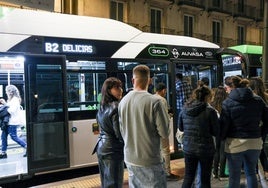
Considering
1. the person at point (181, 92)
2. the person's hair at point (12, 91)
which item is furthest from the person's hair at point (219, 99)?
the person's hair at point (12, 91)

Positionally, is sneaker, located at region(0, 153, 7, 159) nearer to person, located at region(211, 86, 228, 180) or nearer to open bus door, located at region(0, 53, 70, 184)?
open bus door, located at region(0, 53, 70, 184)

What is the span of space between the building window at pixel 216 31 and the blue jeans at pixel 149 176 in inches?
1070

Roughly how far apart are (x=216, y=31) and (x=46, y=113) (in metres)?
26.1

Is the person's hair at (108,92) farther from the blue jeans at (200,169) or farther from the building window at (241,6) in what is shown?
the building window at (241,6)

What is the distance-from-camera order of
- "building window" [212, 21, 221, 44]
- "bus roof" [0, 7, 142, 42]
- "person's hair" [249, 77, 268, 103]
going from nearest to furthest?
"person's hair" [249, 77, 268, 103] → "bus roof" [0, 7, 142, 42] → "building window" [212, 21, 221, 44]

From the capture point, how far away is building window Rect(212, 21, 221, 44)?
A: 2917 cm

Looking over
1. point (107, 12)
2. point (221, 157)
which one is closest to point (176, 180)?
point (221, 157)

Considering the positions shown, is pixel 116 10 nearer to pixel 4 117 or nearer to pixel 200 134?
pixel 4 117

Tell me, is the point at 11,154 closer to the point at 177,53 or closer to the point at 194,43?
the point at 177,53

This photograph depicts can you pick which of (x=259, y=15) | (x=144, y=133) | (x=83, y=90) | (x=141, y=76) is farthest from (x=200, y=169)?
(x=259, y=15)

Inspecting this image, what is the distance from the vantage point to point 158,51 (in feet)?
24.7

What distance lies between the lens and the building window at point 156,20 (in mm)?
24906

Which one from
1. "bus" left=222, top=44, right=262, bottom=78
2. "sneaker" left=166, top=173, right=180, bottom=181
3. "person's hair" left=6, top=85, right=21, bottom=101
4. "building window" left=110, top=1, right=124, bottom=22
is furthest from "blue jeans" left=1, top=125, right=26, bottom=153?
"building window" left=110, top=1, right=124, bottom=22

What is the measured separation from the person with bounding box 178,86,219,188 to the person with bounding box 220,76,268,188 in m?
0.28
